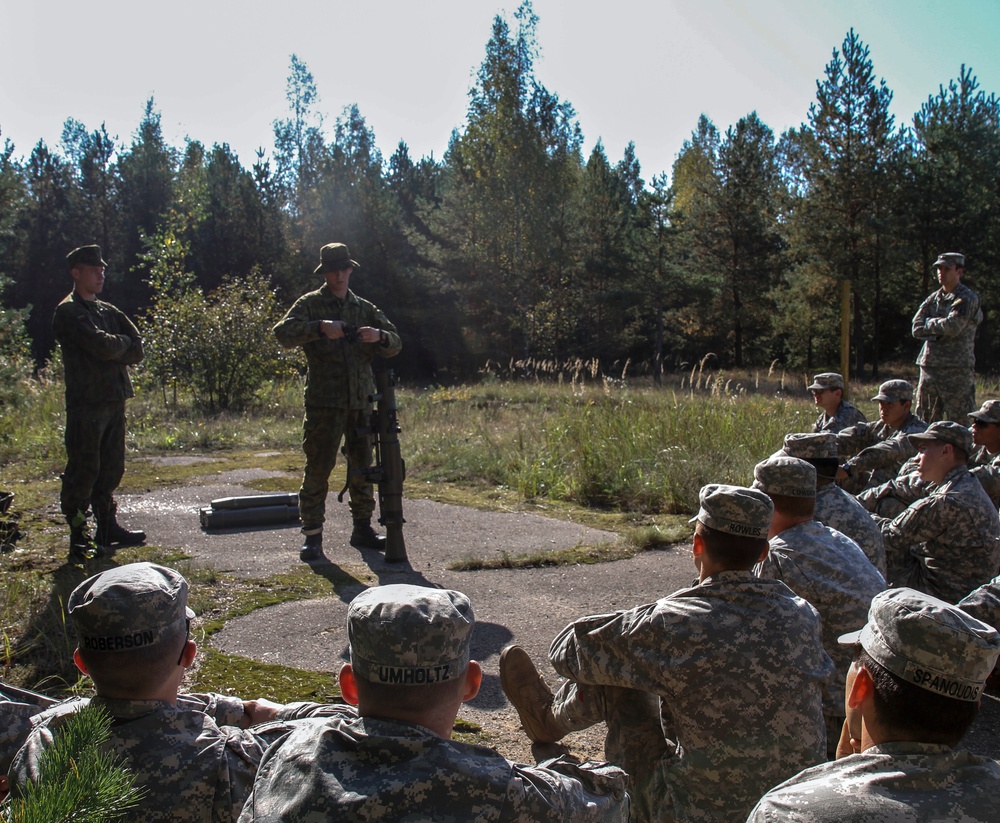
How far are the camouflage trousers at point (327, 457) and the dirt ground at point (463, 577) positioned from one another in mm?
301

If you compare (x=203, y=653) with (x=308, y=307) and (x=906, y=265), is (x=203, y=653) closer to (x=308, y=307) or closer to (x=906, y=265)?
(x=308, y=307)

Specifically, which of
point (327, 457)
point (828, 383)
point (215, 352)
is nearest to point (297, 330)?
point (327, 457)

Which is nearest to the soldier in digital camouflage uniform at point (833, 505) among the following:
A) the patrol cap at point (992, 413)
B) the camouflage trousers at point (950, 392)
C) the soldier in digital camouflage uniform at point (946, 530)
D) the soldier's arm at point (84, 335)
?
the soldier in digital camouflage uniform at point (946, 530)

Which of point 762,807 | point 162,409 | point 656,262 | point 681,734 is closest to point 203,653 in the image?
point 681,734

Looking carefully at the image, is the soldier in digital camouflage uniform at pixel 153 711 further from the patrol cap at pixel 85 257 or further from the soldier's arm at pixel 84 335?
the patrol cap at pixel 85 257

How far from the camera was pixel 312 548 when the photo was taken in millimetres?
6051

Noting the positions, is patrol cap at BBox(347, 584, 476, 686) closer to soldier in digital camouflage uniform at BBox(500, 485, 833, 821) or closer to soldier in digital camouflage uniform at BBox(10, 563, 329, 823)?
soldier in digital camouflage uniform at BBox(10, 563, 329, 823)

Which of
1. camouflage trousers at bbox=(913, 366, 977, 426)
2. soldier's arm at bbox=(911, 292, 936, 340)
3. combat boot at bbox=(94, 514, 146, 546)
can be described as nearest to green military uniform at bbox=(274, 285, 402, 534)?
combat boot at bbox=(94, 514, 146, 546)

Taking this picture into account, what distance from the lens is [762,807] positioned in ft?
5.33

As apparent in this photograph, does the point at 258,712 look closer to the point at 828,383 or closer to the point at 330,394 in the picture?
the point at 330,394

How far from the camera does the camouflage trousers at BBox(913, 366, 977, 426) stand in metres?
8.72

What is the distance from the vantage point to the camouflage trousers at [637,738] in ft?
8.36

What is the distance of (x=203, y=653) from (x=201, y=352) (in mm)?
11093

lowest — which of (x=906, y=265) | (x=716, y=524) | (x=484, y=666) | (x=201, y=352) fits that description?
(x=484, y=666)
